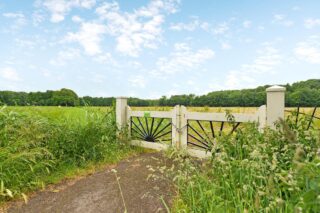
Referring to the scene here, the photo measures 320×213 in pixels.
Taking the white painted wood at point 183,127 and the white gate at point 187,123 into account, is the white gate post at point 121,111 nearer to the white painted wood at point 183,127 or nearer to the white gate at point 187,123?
the white gate at point 187,123

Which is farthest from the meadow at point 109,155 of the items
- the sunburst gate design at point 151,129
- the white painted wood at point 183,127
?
the white painted wood at point 183,127

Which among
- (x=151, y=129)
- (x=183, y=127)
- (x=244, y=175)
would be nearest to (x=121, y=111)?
(x=151, y=129)

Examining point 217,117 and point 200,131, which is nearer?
point 217,117

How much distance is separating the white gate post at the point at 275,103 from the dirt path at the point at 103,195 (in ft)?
6.57

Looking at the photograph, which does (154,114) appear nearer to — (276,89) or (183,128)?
(183,128)

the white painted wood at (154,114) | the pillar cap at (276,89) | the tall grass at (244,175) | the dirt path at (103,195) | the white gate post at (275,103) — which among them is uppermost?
the pillar cap at (276,89)

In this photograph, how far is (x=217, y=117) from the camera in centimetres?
525

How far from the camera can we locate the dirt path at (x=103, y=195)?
136 inches

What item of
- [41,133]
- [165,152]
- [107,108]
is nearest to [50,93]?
[107,108]

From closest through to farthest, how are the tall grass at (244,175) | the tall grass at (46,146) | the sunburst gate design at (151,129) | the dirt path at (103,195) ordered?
the tall grass at (244,175) → the dirt path at (103,195) → the tall grass at (46,146) → the sunburst gate design at (151,129)

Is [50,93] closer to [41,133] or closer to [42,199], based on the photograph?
[41,133]

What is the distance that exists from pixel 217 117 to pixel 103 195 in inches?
104

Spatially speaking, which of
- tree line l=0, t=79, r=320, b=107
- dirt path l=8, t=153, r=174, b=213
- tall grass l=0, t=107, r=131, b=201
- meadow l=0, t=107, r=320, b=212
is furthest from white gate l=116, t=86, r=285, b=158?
dirt path l=8, t=153, r=174, b=213

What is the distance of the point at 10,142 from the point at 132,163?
2.27m
